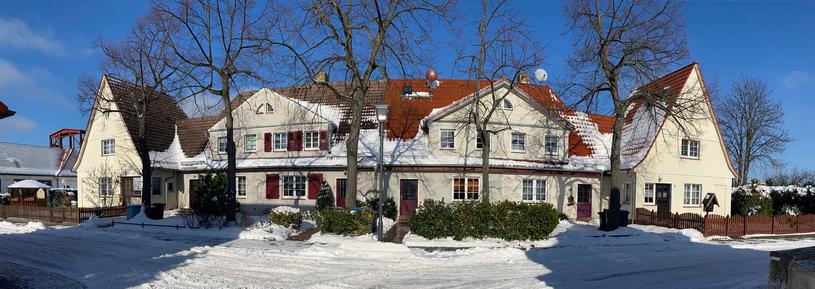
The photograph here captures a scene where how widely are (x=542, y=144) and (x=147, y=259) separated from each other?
1888 centimetres

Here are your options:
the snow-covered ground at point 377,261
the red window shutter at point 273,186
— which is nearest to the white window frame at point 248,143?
the red window shutter at point 273,186

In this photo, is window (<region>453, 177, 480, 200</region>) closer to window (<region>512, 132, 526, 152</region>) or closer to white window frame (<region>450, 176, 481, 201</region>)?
white window frame (<region>450, 176, 481, 201</region>)

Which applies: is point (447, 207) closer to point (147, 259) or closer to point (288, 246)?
point (288, 246)

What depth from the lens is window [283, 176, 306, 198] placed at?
25438 mm

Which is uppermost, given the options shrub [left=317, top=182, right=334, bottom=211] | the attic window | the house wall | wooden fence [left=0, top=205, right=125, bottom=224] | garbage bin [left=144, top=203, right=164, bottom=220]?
the attic window

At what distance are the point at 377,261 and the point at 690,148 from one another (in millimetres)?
21121

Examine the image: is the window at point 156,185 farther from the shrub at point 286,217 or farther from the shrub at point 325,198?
the shrub at point 286,217

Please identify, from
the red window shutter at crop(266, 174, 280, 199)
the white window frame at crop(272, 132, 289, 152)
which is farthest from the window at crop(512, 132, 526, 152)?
the red window shutter at crop(266, 174, 280, 199)

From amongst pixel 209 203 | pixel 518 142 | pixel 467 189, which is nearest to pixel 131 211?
pixel 209 203

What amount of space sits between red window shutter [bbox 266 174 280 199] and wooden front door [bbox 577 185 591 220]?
50.1ft

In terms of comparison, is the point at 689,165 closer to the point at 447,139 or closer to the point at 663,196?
the point at 663,196

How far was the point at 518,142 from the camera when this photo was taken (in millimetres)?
25203

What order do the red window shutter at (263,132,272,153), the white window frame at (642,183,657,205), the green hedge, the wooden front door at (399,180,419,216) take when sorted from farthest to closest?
the red window shutter at (263,132,272,153)
the white window frame at (642,183,657,205)
the wooden front door at (399,180,419,216)
the green hedge

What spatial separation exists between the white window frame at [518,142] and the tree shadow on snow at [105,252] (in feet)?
45.3
